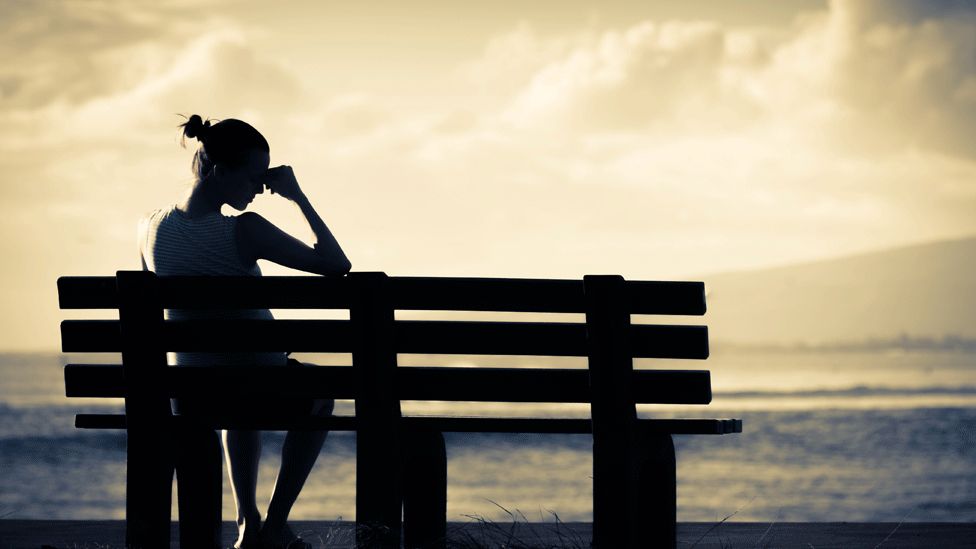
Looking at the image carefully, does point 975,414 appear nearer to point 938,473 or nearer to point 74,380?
point 938,473

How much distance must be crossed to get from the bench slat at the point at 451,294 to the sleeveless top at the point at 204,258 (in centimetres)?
24

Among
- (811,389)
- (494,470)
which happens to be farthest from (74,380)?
(811,389)

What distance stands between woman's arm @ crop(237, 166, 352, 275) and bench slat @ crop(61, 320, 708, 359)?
285 mm

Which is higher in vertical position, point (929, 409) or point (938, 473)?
point (929, 409)

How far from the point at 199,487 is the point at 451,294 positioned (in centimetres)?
120

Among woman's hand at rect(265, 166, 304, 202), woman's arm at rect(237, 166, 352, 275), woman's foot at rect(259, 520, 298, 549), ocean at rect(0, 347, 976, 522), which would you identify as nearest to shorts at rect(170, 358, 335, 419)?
woman's arm at rect(237, 166, 352, 275)

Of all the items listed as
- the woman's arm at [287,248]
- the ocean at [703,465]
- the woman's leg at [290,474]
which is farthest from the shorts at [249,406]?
the ocean at [703,465]

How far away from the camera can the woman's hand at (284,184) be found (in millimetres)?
4699

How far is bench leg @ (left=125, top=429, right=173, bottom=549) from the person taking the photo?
4.35m

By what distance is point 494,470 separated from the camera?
2169 centimetres

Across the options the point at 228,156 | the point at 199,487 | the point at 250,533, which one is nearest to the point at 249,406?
the point at 199,487

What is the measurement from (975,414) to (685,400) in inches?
1238

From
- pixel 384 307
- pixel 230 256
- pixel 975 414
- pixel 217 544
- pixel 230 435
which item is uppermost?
pixel 975 414

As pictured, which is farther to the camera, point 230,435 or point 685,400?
point 230,435
